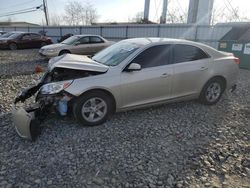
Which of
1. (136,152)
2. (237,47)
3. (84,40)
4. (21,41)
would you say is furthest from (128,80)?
(21,41)

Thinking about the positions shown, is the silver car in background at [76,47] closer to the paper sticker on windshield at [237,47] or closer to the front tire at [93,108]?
the paper sticker on windshield at [237,47]

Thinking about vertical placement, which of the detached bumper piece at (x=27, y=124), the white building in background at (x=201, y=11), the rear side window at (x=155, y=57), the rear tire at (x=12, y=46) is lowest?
the rear tire at (x=12, y=46)

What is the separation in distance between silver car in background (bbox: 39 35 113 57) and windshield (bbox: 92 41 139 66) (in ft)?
24.1

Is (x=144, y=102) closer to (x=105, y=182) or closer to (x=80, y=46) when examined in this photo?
(x=105, y=182)

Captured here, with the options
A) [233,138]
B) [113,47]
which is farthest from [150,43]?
[233,138]

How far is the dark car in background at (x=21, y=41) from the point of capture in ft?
59.2

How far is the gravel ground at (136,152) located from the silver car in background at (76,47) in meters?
7.26

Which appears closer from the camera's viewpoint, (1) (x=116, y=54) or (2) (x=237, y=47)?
(1) (x=116, y=54)

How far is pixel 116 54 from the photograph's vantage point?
4.70 meters

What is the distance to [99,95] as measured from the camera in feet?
13.5

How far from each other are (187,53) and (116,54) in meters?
1.51

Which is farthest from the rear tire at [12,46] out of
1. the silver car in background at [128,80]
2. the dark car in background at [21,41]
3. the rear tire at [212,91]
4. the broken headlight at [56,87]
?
the rear tire at [212,91]

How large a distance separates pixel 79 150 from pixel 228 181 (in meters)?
2.08

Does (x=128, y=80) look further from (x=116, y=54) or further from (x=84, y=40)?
(x=84, y=40)
